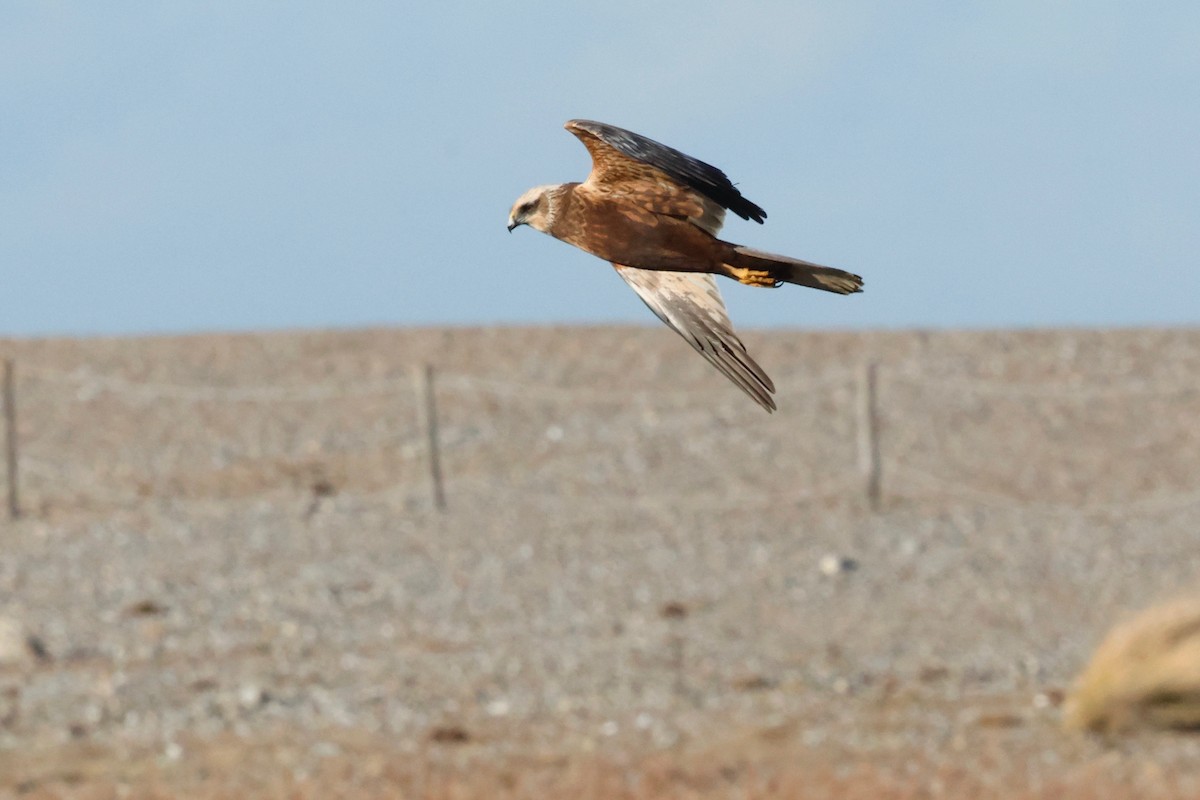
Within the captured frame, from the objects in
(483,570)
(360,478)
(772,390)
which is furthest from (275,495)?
(772,390)

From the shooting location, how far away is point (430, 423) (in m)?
16.2

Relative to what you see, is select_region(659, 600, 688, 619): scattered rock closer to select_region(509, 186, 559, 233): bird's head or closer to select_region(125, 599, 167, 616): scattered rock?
select_region(125, 599, 167, 616): scattered rock

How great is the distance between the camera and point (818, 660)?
13758 mm

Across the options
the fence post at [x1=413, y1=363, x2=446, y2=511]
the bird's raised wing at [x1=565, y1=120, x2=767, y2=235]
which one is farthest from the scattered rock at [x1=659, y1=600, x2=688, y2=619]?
the bird's raised wing at [x1=565, y1=120, x2=767, y2=235]

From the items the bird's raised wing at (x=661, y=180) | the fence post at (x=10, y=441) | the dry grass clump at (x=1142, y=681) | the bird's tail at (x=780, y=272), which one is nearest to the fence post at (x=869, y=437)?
the dry grass clump at (x=1142, y=681)

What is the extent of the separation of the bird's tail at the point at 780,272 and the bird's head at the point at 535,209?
0.15 metres

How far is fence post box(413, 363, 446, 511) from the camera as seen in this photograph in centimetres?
1619

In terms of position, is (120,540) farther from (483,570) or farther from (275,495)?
(483,570)

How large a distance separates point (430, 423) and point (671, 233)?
15.0 m

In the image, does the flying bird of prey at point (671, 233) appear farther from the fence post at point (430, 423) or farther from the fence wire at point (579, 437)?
the fence wire at point (579, 437)

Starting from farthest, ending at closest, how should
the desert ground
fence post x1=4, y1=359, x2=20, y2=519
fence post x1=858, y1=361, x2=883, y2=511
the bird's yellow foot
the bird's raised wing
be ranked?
1. fence post x1=858, y1=361, x2=883, y2=511
2. fence post x1=4, y1=359, x2=20, y2=519
3. the desert ground
4. the bird's raised wing
5. the bird's yellow foot

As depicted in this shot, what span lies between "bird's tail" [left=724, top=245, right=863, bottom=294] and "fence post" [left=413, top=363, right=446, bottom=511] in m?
14.9

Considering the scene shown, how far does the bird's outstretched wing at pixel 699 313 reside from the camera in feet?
4.04

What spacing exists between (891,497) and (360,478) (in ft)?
17.4
